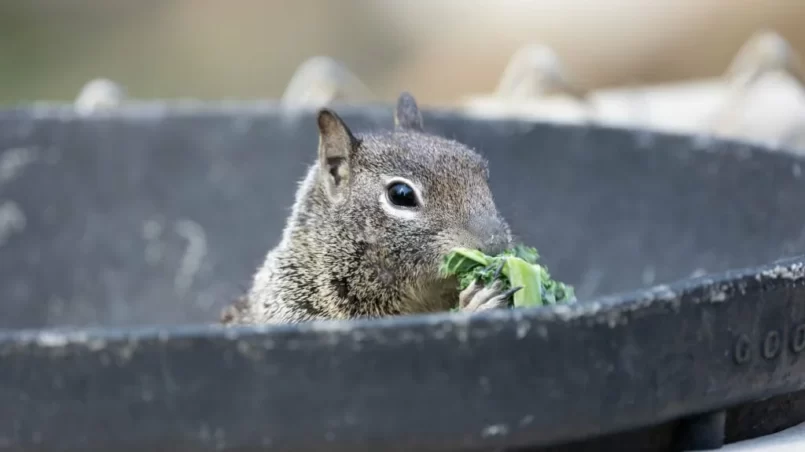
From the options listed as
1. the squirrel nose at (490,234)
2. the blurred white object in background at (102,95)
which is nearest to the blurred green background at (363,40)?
the blurred white object in background at (102,95)

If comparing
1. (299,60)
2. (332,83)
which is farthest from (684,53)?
(332,83)

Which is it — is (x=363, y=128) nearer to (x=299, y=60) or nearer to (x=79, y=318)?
(x=79, y=318)

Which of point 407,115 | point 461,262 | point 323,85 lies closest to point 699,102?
point 323,85

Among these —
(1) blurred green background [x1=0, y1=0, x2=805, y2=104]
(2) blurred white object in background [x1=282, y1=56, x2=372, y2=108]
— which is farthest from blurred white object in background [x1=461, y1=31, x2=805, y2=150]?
(1) blurred green background [x1=0, y1=0, x2=805, y2=104]

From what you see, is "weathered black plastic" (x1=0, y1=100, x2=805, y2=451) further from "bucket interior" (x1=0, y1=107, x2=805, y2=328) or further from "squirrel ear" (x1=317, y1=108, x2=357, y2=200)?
"squirrel ear" (x1=317, y1=108, x2=357, y2=200)

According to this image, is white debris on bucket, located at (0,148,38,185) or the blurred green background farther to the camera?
the blurred green background

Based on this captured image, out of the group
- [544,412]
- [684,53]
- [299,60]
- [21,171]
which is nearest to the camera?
[544,412]

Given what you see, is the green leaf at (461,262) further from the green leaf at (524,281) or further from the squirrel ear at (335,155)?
the squirrel ear at (335,155)

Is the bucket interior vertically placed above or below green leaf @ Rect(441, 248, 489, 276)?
above
